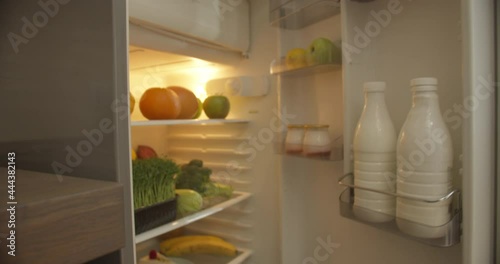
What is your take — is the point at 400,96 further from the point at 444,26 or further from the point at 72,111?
the point at 72,111

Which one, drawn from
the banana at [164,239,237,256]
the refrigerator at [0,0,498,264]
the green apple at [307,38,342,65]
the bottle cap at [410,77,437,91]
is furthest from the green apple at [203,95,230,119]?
the bottle cap at [410,77,437,91]

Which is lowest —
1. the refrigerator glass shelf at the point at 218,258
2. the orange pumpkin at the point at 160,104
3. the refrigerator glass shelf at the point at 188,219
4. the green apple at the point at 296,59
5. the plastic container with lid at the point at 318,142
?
the refrigerator glass shelf at the point at 218,258

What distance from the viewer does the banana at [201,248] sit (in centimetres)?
121

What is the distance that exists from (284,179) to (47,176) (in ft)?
2.72

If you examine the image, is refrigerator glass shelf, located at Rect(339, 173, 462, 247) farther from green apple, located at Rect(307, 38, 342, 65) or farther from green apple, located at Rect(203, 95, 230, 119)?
green apple, located at Rect(203, 95, 230, 119)

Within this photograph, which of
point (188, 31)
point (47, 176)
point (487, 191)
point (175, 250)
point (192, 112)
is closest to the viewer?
point (47, 176)

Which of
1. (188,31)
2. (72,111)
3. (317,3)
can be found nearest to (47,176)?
(72,111)

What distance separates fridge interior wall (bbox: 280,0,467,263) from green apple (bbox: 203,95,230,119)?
0.26 m

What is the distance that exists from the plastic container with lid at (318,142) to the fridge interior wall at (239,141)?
29cm

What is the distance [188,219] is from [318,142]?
507mm

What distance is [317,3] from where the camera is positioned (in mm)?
→ 877

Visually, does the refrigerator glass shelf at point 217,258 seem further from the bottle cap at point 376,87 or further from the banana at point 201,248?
the bottle cap at point 376,87

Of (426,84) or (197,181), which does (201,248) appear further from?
(426,84)

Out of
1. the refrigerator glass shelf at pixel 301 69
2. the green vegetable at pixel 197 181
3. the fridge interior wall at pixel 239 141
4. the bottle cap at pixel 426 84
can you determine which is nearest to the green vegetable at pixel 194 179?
the green vegetable at pixel 197 181
